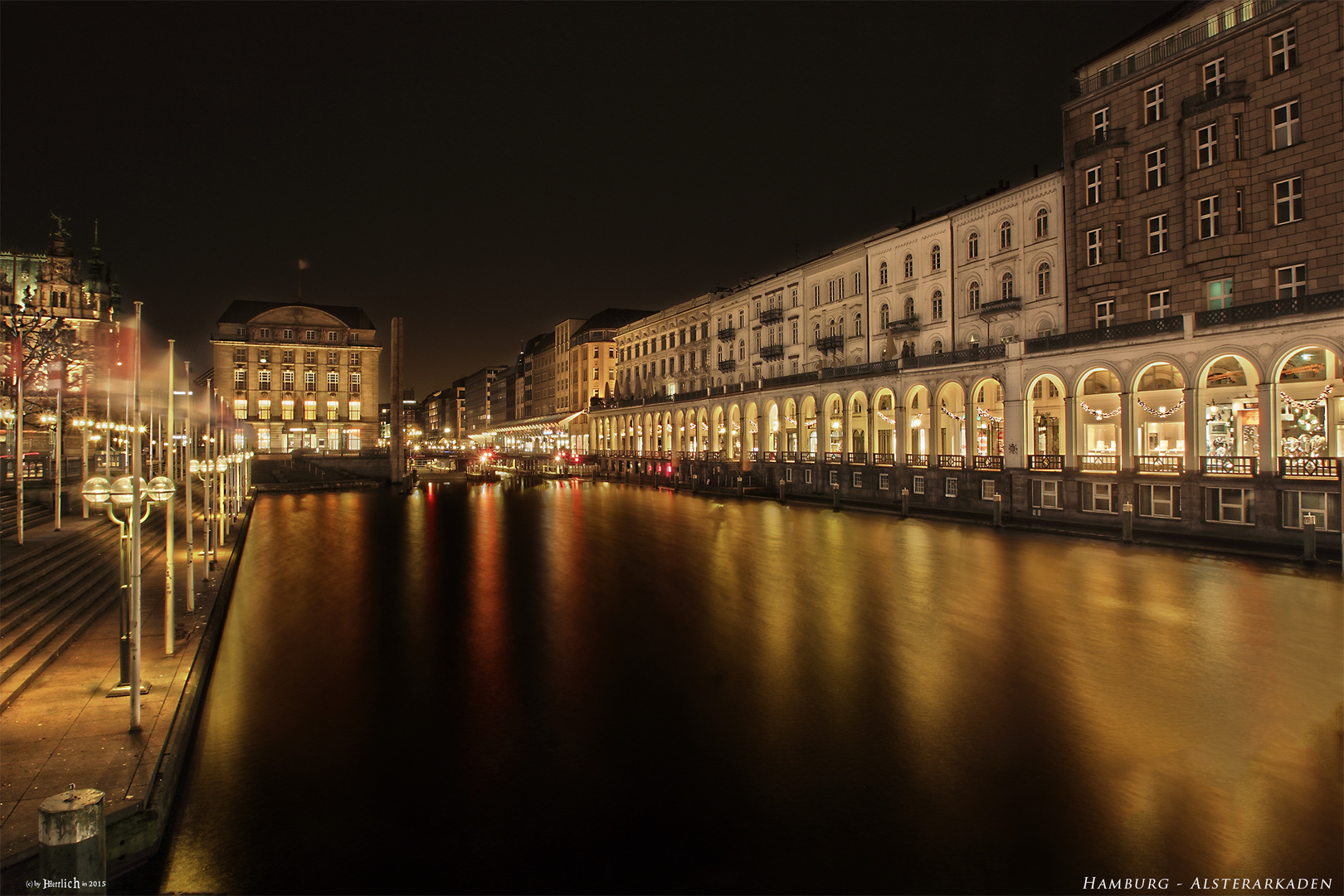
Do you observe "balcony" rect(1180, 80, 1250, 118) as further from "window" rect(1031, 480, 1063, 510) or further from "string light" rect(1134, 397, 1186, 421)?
"window" rect(1031, 480, 1063, 510)

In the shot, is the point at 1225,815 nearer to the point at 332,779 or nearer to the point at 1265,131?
the point at 332,779

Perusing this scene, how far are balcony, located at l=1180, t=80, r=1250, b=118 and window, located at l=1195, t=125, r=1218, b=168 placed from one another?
2.81 feet

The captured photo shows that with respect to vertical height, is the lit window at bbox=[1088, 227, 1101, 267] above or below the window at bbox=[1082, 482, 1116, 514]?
above

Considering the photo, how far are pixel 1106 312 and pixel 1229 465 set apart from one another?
34.0 feet

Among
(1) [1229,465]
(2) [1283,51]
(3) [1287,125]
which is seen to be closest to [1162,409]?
(1) [1229,465]

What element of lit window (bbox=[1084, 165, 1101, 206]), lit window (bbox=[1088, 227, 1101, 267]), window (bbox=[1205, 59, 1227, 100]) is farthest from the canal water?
lit window (bbox=[1084, 165, 1101, 206])

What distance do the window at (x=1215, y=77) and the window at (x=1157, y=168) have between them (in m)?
2.60

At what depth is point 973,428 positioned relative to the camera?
3984 cm

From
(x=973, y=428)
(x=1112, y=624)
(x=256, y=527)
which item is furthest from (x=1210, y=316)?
(x=256, y=527)

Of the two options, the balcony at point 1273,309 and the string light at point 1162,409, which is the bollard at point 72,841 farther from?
the string light at point 1162,409

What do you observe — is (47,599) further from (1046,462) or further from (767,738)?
(1046,462)

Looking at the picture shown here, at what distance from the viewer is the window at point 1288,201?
27.6 m

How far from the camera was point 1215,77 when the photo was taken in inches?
1198

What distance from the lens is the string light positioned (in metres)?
29.6
